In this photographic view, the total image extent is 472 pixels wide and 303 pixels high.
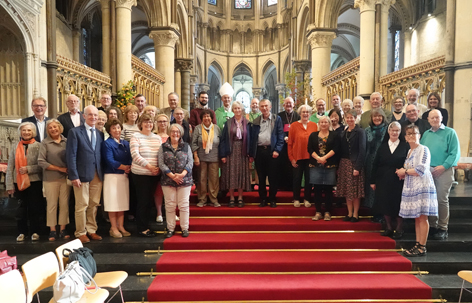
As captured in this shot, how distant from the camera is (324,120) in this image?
4562 mm

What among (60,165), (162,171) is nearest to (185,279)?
(162,171)

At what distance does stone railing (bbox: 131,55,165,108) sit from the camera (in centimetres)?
1088

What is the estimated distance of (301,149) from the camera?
189 inches

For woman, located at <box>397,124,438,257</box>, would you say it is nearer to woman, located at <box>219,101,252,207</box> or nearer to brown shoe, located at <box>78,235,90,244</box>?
woman, located at <box>219,101,252,207</box>

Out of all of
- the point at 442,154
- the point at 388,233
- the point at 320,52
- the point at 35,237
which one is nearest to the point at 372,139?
the point at 442,154

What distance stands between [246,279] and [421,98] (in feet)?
25.0

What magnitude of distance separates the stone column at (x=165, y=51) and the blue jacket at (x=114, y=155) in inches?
361

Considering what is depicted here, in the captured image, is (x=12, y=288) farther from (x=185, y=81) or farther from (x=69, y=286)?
(x=185, y=81)

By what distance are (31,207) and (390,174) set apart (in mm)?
4369

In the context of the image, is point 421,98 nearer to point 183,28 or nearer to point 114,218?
point 114,218

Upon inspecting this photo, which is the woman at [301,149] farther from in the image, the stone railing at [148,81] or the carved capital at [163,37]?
the carved capital at [163,37]

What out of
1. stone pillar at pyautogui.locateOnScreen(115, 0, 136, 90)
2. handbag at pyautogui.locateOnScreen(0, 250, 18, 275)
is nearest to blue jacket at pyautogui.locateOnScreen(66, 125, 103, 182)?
handbag at pyautogui.locateOnScreen(0, 250, 18, 275)

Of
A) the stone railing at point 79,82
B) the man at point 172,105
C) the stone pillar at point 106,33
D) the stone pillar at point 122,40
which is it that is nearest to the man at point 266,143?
the man at point 172,105

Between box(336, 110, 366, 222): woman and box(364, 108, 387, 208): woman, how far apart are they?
16 cm
